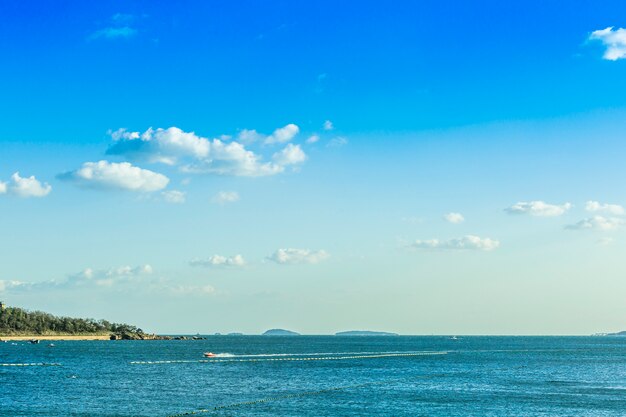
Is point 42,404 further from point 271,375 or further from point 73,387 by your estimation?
point 271,375

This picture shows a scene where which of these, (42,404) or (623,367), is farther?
(623,367)

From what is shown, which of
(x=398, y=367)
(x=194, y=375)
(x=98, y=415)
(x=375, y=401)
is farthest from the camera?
(x=398, y=367)

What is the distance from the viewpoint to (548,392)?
106625 millimetres

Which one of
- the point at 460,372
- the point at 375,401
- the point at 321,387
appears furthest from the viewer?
the point at 460,372

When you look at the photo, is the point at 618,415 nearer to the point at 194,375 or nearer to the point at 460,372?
the point at 460,372

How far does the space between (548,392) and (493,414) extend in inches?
1100

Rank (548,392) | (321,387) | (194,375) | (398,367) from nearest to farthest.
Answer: (548,392)
(321,387)
(194,375)
(398,367)

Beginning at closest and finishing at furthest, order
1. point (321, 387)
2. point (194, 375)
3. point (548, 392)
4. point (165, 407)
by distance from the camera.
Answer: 1. point (165, 407)
2. point (548, 392)
3. point (321, 387)
4. point (194, 375)

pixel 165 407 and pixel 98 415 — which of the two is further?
pixel 165 407

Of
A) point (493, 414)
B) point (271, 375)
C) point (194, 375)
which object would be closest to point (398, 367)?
point (271, 375)

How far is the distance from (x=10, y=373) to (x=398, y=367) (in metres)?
83.5

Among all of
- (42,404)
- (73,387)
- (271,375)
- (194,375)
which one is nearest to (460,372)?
(271,375)

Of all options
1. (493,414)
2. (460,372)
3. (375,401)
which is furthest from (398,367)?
(493,414)

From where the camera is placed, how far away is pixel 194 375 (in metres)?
134
